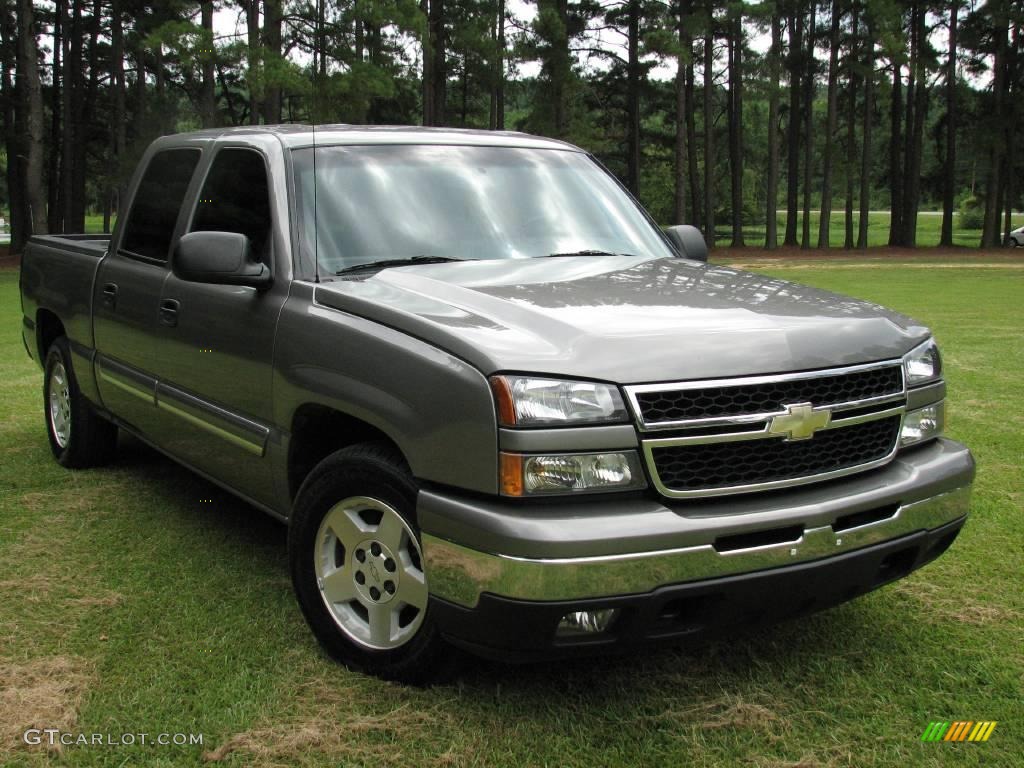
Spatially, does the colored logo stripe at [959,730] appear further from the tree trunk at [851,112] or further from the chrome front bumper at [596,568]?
the tree trunk at [851,112]

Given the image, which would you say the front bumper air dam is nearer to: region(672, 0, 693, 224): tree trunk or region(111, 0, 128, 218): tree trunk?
region(672, 0, 693, 224): tree trunk

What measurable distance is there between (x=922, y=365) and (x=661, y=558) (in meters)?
1.32

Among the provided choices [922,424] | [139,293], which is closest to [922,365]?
[922,424]

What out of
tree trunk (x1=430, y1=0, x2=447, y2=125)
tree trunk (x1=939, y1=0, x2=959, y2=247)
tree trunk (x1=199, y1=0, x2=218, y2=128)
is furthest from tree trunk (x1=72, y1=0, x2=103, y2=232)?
tree trunk (x1=939, y1=0, x2=959, y2=247)

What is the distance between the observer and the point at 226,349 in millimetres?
3918

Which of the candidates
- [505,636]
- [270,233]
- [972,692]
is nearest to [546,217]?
[270,233]

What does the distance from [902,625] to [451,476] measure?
6.45ft

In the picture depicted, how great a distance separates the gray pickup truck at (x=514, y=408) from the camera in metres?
2.70

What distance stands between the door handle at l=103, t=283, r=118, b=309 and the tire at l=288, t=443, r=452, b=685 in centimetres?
215

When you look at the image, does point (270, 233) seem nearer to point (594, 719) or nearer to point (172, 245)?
point (172, 245)

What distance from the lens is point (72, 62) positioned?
36.5m

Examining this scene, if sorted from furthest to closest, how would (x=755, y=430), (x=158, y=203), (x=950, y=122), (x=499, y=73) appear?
(x=950, y=122) < (x=499, y=73) < (x=158, y=203) < (x=755, y=430)

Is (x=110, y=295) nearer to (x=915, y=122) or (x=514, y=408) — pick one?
(x=514, y=408)
